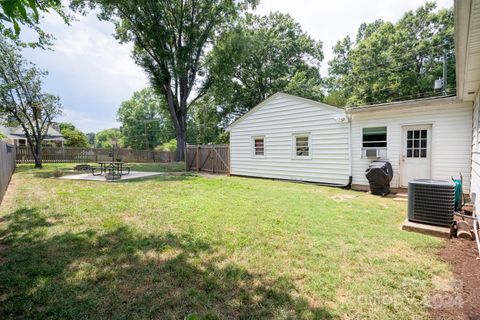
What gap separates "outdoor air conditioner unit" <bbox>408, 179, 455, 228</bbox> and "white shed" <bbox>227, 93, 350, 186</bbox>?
3.95 metres

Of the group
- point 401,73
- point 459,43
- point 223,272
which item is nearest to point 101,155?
point 223,272

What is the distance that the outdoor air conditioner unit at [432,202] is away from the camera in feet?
11.8

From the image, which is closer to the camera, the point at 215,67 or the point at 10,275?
the point at 10,275

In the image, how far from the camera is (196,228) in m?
3.79

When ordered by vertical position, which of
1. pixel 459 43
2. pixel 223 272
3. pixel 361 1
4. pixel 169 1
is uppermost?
pixel 169 1

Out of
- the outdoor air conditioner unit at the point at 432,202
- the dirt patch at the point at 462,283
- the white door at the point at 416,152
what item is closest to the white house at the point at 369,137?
the white door at the point at 416,152

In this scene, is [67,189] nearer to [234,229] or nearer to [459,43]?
[234,229]

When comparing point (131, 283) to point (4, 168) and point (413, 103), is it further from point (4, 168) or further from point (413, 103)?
point (413, 103)

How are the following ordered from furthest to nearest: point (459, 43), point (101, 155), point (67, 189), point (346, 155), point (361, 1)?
point (101, 155) → point (361, 1) → point (346, 155) → point (67, 189) → point (459, 43)

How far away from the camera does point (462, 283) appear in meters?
2.26

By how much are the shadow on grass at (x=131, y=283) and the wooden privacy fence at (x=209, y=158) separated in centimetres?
885

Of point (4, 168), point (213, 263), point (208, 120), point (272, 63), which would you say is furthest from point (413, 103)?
point (208, 120)

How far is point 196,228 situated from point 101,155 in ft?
71.7

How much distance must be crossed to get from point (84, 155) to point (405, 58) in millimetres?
29604
